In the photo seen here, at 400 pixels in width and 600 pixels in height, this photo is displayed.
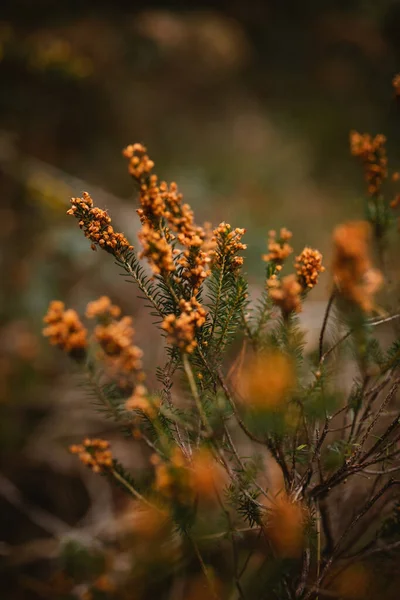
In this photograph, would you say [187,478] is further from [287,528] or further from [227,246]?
[227,246]

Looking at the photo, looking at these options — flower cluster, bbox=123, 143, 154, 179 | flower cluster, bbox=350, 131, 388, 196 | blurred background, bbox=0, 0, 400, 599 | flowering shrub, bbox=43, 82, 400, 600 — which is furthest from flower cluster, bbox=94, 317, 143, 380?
blurred background, bbox=0, 0, 400, 599

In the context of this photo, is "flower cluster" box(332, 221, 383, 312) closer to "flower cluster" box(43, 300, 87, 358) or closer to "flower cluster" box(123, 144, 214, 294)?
"flower cluster" box(123, 144, 214, 294)

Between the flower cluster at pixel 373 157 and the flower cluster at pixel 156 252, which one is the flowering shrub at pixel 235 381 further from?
the flower cluster at pixel 373 157

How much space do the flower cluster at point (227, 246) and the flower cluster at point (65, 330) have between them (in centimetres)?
26

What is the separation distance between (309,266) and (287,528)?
0.41 m

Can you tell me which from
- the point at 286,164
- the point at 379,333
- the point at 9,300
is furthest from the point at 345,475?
the point at 286,164

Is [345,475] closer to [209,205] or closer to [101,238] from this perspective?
[101,238]

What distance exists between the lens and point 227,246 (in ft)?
2.09

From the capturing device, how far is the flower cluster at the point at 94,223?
1.99 feet

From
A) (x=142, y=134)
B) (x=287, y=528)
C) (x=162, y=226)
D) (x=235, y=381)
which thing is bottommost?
(x=287, y=528)

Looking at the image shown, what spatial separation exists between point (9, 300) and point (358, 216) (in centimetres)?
241

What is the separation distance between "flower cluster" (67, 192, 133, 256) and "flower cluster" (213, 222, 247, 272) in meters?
0.17

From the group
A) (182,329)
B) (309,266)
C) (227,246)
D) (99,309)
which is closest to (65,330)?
(99,309)

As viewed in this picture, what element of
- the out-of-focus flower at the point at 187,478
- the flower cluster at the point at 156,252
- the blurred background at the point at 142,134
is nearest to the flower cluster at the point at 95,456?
the out-of-focus flower at the point at 187,478
